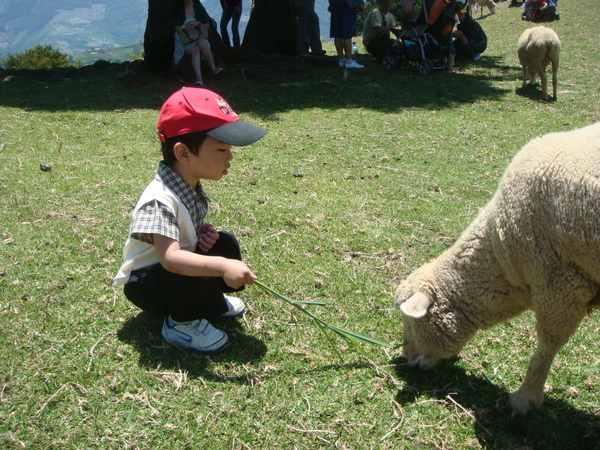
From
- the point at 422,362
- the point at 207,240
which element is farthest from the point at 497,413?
the point at 207,240

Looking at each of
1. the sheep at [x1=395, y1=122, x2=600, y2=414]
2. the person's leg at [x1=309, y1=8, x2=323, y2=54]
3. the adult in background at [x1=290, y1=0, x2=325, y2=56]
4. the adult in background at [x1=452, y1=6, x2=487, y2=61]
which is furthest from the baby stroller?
the sheep at [x1=395, y1=122, x2=600, y2=414]

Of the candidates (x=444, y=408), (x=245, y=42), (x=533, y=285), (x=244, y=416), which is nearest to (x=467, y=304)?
(x=533, y=285)

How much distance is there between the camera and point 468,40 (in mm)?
13648

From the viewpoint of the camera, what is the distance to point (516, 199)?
2592mm

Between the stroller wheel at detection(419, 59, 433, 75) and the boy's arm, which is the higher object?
the stroller wheel at detection(419, 59, 433, 75)

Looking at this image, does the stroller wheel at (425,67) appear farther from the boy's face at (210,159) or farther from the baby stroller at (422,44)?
the boy's face at (210,159)

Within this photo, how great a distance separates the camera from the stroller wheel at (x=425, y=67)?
11.4 meters

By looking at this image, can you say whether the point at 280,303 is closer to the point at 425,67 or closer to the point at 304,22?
the point at 425,67

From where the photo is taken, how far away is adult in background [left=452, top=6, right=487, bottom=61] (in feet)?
44.1

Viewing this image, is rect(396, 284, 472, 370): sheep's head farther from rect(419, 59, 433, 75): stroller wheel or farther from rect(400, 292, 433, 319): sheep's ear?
rect(419, 59, 433, 75): stroller wheel

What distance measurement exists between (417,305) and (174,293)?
1.46m

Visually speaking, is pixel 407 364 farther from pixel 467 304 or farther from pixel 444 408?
pixel 467 304

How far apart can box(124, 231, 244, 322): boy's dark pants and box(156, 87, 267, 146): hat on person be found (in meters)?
0.83

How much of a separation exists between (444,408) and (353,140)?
5150mm
